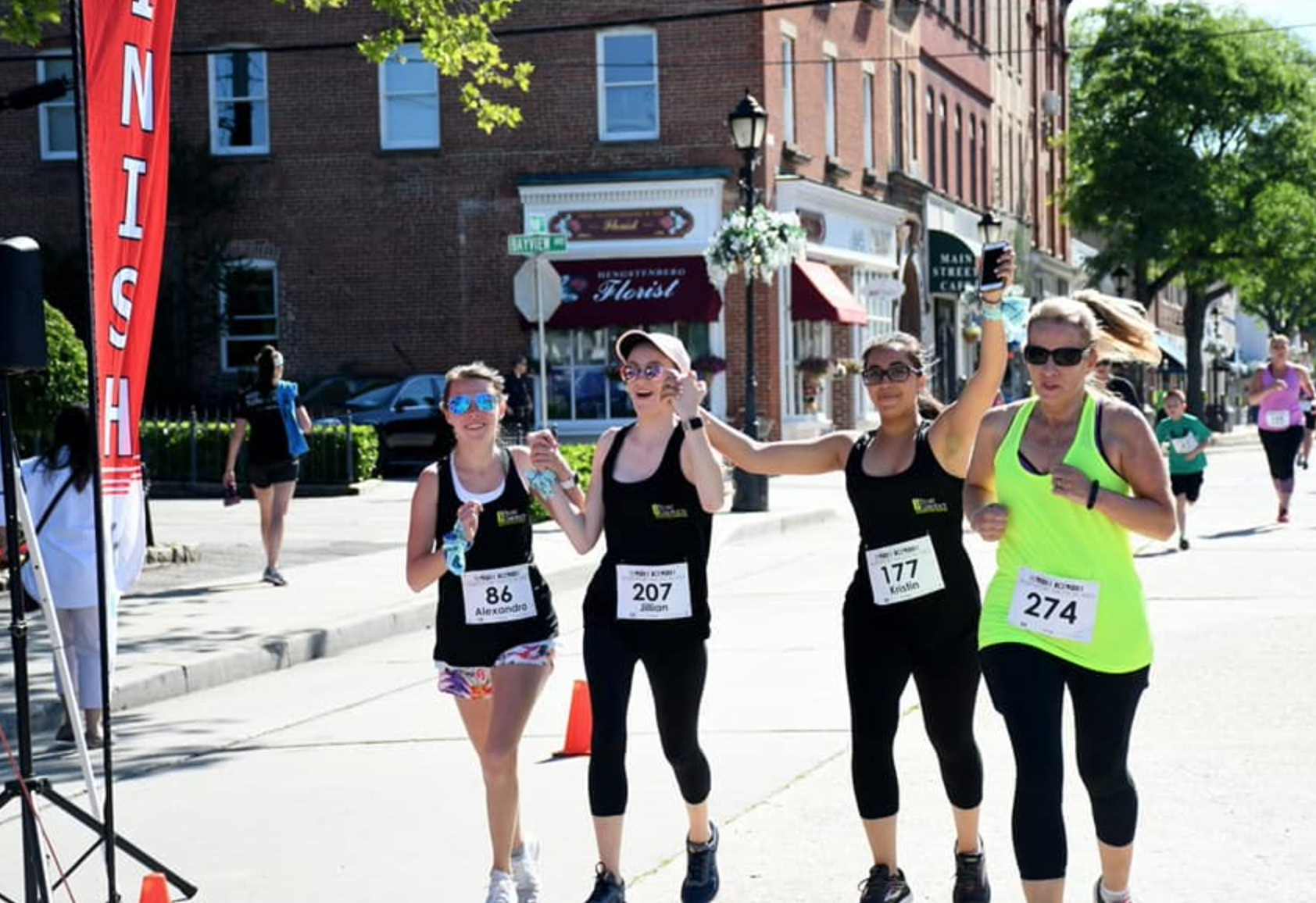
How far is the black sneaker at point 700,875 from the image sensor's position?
6312mm

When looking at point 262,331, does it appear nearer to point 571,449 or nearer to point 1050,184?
point 571,449

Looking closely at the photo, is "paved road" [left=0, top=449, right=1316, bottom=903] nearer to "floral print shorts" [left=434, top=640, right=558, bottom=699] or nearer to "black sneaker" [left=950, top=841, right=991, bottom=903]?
"black sneaker" [left=950, top=841, right=991, bottom=903]

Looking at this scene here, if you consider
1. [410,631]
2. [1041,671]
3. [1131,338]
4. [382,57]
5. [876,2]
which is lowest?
[410,631]

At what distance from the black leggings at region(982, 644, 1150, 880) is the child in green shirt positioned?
12685mm

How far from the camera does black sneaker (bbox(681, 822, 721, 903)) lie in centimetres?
631

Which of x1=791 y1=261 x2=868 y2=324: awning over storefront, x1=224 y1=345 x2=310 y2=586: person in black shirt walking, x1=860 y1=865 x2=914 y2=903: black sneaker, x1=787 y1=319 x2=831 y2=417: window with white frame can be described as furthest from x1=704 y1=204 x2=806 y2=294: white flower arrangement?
x1=860 y1=865 x2=914 y2=903: black sneaker

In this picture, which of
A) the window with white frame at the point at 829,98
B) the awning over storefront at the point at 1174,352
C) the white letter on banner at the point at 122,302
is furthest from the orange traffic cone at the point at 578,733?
the awning over storefront at the point at 1174,352

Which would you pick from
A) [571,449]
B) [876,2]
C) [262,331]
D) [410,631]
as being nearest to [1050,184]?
[876,2]

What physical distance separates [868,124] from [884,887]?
120 feet

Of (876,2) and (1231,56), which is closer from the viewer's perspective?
(876,2)

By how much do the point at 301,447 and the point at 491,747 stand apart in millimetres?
10378

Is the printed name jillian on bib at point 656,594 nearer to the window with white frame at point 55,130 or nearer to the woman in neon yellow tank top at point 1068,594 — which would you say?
the woman in neon yellow tank top at point 1068,594

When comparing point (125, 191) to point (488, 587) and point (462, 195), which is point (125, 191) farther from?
point (462, 195)

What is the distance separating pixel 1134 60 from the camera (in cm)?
5766
